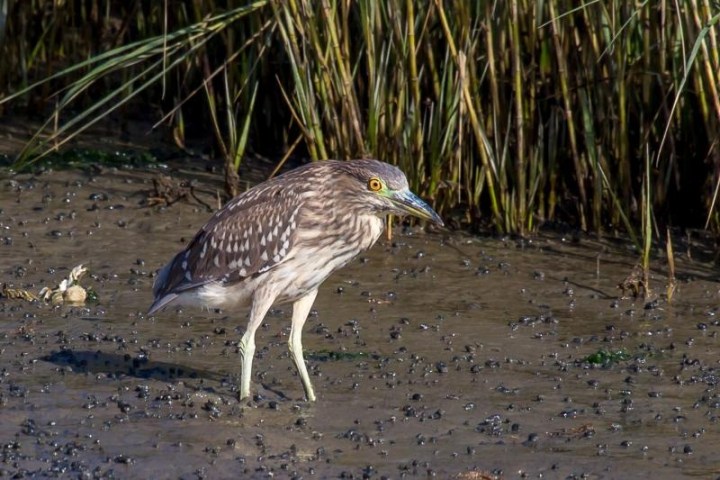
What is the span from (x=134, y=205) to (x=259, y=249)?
292 centimetres

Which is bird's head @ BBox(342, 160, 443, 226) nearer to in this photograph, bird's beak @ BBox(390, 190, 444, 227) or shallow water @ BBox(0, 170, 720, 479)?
bird's beak @ BBox(390, 190, 444, 227)

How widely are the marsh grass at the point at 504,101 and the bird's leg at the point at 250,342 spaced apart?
6.96ft

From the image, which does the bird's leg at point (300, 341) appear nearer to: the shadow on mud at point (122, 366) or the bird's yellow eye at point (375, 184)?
the shadow on mud at point (122, 366)

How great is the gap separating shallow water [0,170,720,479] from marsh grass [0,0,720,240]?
37 cm

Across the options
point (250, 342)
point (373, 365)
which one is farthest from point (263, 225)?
point (373, 365)

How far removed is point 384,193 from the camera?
636cm

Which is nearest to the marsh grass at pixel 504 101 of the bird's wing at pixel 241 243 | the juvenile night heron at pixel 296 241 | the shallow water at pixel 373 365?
the shallow water at pixel 373 365

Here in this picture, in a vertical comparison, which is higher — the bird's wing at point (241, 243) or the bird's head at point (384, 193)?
the bird's head at point (384, 193)

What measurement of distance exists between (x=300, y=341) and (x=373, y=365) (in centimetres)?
47

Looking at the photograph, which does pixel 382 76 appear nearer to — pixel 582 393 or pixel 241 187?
pixel 241 187

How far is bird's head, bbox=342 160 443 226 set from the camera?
6.33 metres

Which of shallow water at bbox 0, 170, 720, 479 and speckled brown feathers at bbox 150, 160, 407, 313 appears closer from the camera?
shallow water at bbox 0, 170, 720, 479

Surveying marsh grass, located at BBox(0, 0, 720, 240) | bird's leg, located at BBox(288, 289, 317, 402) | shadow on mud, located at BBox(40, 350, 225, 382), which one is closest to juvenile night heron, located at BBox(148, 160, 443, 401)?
bird's leg, located at BBox(288, 289, 317, 402)

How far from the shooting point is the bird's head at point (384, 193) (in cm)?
633
